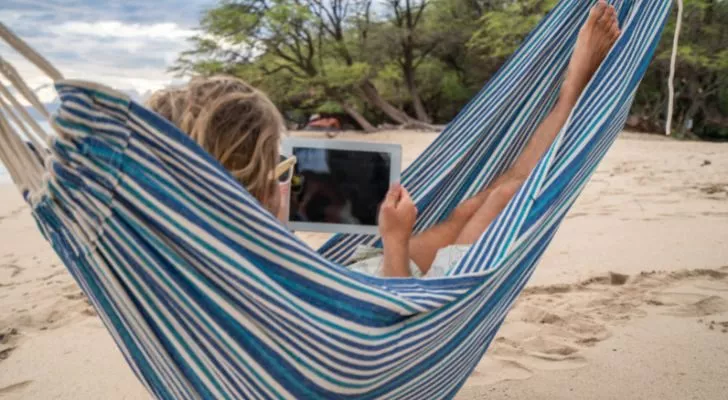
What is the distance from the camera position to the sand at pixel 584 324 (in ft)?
4.91

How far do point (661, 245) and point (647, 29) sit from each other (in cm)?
136

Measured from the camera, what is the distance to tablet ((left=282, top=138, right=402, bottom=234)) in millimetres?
1413

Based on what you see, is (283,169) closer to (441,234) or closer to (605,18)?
(441,234)

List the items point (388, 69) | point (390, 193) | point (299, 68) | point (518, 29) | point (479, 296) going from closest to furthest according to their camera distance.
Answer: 1. point (479, 296)
2. point (390, 193)
3. point (518, 29)
4. point (388, 69)
5. point (299, 68)

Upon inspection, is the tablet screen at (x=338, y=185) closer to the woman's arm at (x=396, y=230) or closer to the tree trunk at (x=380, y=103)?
the woman's arm at (x=396, y=230)

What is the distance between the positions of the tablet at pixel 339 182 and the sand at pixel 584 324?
0.50 meters

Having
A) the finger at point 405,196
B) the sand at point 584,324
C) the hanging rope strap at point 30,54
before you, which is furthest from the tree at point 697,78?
the hanging rope strap at point 30,54

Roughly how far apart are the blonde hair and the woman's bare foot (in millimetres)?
881

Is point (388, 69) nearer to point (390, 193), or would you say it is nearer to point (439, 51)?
point (439, 51)

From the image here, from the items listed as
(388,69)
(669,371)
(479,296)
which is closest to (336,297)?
(479,296)

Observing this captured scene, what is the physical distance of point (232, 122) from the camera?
0.91 m

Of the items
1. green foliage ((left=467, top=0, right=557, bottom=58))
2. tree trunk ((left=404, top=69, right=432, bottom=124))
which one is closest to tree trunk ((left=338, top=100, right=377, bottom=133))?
tree trunk ((left=404, top=69, right=432, bottom=124))

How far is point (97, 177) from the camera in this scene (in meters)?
0.77

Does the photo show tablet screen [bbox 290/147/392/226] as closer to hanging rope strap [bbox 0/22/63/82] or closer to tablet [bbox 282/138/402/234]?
tablet [bbox 282/138/402/234]
